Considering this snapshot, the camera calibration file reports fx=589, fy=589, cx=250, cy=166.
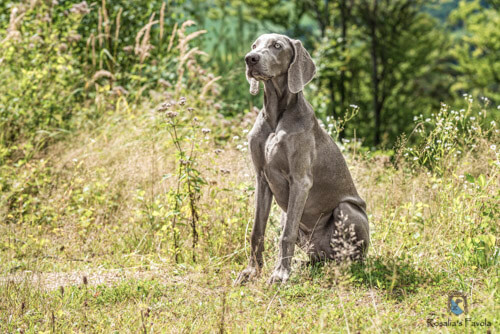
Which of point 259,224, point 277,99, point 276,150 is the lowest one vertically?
point 259,224

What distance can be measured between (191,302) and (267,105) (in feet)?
5.33

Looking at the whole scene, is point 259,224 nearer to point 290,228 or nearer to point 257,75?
point 290,228

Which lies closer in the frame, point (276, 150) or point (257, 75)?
point (257, 75)

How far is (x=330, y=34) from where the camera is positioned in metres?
15.0

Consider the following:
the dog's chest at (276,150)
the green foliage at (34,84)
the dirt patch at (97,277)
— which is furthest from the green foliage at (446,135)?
the green foliage at (34,84)

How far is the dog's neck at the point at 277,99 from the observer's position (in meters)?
4.63

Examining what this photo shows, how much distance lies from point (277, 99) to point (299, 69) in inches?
11.4

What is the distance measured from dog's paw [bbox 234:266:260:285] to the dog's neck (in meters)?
1.17

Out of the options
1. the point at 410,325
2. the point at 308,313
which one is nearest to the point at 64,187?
the point at 308,313

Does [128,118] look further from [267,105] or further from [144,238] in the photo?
[267,105]

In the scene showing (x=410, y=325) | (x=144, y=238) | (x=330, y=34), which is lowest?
(x=144, y=238)

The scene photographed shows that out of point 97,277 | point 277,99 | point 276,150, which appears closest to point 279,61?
point 277,99

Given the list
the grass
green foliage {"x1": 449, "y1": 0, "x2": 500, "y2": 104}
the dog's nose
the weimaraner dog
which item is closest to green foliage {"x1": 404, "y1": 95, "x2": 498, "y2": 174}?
the grass

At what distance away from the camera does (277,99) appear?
4.66 m
